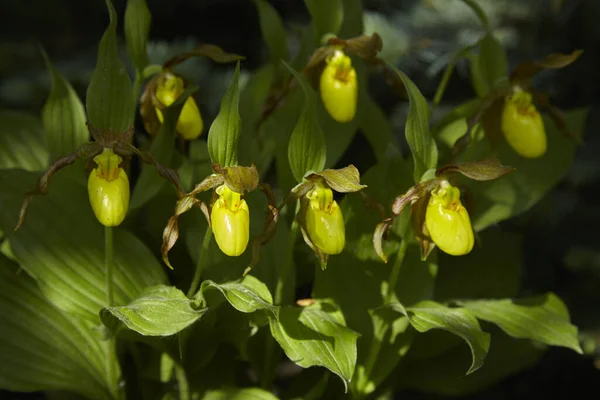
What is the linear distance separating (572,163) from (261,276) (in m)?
0.75

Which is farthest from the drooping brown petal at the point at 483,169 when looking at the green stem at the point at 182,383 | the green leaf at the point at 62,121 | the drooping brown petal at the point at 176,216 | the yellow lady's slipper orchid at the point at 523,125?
the green leaf at the point at 62,121

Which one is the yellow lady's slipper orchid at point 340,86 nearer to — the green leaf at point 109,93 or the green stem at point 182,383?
the green leaf at point 109,93

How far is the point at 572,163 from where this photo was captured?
145cm

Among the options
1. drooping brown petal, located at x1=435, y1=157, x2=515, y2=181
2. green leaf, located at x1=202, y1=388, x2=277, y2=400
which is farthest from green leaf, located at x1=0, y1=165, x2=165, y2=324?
drooping brown petal, located at x1=435, y1=157, x2=515, y2=181

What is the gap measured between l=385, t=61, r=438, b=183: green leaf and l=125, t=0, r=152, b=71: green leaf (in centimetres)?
45

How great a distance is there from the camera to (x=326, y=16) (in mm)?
1290

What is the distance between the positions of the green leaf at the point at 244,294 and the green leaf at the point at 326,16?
534mm

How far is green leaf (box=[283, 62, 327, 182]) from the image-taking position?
101 centimetres

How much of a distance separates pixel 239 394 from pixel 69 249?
0.40m

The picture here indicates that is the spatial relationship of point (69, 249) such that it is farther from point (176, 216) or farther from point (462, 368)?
point (462, 368)

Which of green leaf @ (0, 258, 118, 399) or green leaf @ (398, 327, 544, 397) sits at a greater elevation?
green leaf @ (0, 258, 118, 399)

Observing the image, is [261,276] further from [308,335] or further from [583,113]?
[583,113]

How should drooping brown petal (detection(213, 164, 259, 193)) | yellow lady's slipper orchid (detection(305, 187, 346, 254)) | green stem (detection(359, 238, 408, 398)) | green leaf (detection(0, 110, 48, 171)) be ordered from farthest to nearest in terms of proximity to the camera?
green leaf (detection(0, 110, 48, 171))
green stem (detection(359, 238, 408, 398))
yellow lady's slipper orchid (detection(305, 187, 346, 254))
drooping brown petal (detection(213, 164, 259, 193))

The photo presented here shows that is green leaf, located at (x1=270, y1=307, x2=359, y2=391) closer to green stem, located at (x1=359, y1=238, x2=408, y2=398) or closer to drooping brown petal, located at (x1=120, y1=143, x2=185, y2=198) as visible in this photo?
green stem, located at (x1=359, y1=238, x2=408, y2=398)
